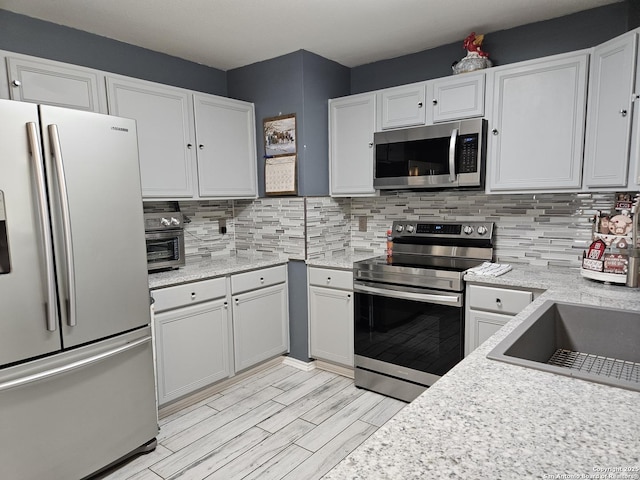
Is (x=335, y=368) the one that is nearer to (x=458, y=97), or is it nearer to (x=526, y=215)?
(x=526, y=215)

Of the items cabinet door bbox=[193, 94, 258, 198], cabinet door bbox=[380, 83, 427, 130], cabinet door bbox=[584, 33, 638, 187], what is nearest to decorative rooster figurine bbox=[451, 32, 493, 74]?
cabinet door bbox=[380, 83, 427, 130]

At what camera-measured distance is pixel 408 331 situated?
2627 mm

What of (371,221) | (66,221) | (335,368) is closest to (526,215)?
(371,221)

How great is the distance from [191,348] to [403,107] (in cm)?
219

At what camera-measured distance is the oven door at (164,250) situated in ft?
8.58

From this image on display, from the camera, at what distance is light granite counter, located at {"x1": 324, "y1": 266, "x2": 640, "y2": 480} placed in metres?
0.67

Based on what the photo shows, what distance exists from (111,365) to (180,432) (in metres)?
0.71

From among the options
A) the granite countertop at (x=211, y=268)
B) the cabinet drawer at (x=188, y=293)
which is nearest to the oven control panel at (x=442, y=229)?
the granite countertop at (x=211, y=268)

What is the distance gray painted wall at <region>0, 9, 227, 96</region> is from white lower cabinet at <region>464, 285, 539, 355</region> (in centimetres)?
262

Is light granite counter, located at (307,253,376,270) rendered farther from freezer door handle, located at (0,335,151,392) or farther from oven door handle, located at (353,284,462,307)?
freezer door handle, located at (0,335,151,392)

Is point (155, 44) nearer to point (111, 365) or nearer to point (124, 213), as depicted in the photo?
point (124, 213)

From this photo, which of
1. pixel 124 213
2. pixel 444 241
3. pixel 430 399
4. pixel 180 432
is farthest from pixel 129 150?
pixel 444 241

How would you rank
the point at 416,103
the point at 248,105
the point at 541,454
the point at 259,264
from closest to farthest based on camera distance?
the point at 541,454, the point at 416,103, the point at 259,264, the point at 248,105

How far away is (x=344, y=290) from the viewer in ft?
9.73
